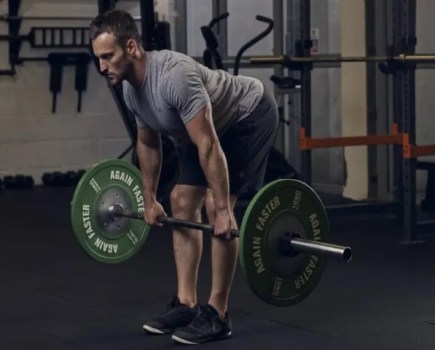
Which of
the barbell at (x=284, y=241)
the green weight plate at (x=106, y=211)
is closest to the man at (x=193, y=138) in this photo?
the barbell at (x=284, y=241)

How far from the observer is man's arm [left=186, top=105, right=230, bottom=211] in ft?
9.93

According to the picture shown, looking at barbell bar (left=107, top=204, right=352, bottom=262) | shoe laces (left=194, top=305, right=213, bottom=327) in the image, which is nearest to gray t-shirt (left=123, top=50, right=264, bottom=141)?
barbell bar (left=107, top=204, right=352, bottom=262)

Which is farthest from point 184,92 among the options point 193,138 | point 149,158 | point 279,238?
point 279,238

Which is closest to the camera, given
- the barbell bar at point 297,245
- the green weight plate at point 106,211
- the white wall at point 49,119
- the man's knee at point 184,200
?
the barbell bar at point 297,245

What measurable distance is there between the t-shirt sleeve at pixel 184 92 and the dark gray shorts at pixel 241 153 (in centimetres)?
26

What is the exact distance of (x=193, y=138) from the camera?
3047mm

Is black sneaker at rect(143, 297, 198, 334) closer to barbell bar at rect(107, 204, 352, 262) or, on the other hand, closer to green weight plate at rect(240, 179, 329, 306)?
barbell bar at rect(107, 204, 352, 262)

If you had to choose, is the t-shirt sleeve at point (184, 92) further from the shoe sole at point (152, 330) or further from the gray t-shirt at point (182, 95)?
the shoe sole at point (152, 330)

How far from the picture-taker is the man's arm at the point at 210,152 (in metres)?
3.03

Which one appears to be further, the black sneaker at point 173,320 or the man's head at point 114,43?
the black sneaker at point 173,320

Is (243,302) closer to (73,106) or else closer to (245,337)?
(245,337)

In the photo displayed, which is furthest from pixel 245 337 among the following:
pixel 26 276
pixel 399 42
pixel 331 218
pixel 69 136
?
pixel 69 136

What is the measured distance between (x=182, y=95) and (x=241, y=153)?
15.2 inches

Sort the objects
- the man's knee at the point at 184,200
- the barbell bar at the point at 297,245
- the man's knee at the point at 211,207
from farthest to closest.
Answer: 1. the man's knee at the point at 184,200
2. the man's knee at the point at 211,207
3. the barbell bar at the point at 297,245
